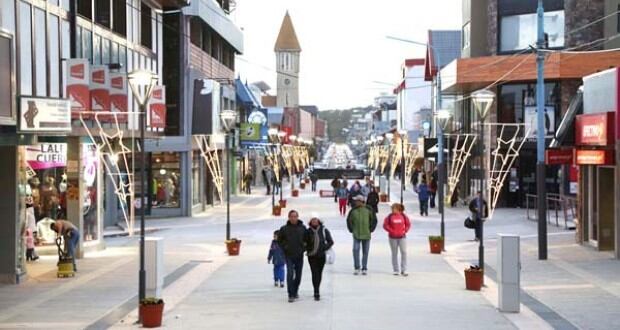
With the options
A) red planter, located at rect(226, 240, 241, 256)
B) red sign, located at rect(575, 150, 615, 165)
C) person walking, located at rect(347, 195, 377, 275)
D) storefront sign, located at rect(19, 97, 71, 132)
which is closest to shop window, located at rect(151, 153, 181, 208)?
red planter, located at rect(226, 240, 241, 256)

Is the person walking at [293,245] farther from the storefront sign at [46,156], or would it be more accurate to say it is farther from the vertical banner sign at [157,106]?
the vertical banner sign at [157,106]

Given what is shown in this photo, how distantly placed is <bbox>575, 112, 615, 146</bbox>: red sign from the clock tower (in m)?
124

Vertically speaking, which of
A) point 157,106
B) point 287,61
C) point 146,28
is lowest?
point 157,106

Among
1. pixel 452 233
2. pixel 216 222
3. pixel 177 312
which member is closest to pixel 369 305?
pixel 177 312

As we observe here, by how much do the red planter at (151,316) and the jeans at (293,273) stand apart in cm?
294

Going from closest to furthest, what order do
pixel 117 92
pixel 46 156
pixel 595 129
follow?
pixel 595 129, pixel 117 92, pixel 46 156

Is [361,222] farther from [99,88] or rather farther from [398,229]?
[99,88]

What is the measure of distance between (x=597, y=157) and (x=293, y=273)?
11.1 metres

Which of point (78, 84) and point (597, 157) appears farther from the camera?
point (597, 157)

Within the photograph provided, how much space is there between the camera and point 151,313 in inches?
593

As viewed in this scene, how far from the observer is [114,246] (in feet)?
99.1

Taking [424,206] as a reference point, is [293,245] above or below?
above

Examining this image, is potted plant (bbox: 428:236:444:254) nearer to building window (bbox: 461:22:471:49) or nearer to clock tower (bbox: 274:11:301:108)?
building window (bbox: 461:22:471:49)

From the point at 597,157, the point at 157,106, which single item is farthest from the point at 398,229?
the point at 157,106
